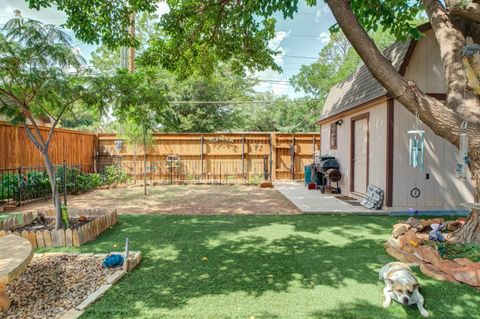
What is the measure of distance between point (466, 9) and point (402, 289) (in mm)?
3620

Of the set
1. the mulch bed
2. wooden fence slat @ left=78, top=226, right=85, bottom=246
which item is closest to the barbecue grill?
the mulch bed

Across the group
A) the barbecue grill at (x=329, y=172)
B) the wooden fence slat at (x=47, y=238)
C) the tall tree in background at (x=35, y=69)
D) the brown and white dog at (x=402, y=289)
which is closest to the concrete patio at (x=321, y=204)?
the barbecue grill at (x=329, y=172)

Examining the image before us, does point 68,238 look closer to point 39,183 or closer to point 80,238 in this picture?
point 80,238

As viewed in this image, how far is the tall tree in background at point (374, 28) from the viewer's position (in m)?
3.49

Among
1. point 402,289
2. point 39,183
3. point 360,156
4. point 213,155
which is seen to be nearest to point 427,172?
point 360,156

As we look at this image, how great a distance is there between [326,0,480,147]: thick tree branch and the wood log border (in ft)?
14.7

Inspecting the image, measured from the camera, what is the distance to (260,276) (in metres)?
2.94

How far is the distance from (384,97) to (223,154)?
23.5 feet

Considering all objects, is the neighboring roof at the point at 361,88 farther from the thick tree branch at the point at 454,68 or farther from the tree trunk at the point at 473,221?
the tree trunk at the point at 473,221

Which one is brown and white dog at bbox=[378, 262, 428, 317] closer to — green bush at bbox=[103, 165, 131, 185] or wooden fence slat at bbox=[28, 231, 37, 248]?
wooden fence slat at bbox=[28, 231, 37, 248]

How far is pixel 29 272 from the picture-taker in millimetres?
3053

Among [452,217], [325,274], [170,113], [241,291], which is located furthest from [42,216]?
[170,113]

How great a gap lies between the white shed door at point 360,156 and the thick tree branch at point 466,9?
337 centimetres

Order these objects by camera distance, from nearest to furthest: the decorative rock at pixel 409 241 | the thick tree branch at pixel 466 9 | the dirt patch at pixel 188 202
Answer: the decorative rock at pixel 409 241 < the thick tree branch at pixel 466 9 < the dirt patch at pixel 188 202
